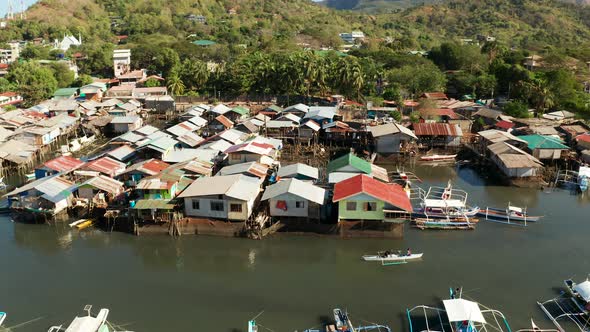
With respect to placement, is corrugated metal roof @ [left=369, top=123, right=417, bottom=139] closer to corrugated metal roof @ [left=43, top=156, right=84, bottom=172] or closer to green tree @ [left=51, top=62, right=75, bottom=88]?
corrugated metal roof @ [left=43, top=156, right=84, bottom=172]

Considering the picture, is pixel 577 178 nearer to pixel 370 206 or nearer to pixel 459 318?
pixel 370 206

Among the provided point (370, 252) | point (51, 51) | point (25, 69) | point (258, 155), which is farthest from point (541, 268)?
point (51, 51)

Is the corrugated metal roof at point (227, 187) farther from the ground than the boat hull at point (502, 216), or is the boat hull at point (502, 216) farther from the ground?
the corrugated metal roof at point (227, 187)

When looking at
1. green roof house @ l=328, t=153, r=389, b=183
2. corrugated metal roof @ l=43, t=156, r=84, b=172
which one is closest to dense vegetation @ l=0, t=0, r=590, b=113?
green roof house @ l=328, t=153, r=389, b=183

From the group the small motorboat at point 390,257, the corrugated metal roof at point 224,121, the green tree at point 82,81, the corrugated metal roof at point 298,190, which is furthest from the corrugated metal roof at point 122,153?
the green tree at point 82,81

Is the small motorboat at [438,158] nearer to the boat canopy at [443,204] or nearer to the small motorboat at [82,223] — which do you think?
the boat canopy at [443,204]

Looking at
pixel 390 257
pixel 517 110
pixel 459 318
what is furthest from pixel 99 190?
pixel 517 110

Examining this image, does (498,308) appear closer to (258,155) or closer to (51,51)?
(258,155)

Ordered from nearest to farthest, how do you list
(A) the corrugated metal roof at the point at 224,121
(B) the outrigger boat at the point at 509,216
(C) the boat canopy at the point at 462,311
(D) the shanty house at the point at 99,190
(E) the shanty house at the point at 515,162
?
(C) the boat canopy at the point at 462,311 → (B) the outrigger boat at the point at 509,216 → (D) the shanty house at the point at 99,190 → (E) the shanty house at the point at 515,162 → (A) the corrugated metal roof at the point at 224,121
